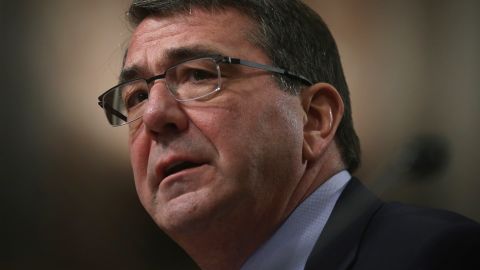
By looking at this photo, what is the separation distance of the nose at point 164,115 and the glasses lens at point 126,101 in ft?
0.30

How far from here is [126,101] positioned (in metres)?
1.08

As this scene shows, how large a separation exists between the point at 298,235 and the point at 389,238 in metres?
0.16

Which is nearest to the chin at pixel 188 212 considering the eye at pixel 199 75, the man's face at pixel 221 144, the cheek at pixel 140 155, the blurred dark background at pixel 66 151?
the man's face at pixel 221 144

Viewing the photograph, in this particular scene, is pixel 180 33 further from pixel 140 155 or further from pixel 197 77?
pixel 140 155

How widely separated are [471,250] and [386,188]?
0.34m

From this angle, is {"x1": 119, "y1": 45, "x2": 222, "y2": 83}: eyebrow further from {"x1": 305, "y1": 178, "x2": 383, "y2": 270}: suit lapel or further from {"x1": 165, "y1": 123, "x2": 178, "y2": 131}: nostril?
{"x1": 305, "y1": 178, "x2": 383, "y2": 270}: suit lapel

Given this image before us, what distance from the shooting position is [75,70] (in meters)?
1.50

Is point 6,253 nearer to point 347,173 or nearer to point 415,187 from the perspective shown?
point 347,173

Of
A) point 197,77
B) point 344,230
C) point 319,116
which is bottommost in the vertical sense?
point 344,230

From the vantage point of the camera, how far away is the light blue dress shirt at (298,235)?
90cm

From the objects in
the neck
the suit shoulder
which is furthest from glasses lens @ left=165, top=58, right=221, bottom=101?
the suit shoulder

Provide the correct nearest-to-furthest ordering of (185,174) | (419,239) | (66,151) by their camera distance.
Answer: (419,239) < (185,174) < (66,151)

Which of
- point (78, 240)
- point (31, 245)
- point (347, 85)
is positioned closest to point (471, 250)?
point (347, 85)

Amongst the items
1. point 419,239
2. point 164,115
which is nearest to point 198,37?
point 164,115
